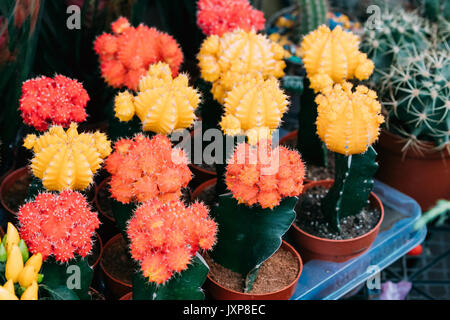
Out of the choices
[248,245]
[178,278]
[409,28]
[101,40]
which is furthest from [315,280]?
[409,28]

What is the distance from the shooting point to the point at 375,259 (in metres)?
1.86

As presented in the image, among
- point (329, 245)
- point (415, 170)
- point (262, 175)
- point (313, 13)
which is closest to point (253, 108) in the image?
point (262, 175)

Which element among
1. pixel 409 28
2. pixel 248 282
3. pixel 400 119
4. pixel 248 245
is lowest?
pixel 248 282

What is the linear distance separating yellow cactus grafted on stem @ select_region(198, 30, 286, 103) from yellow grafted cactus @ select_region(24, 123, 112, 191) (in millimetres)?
434

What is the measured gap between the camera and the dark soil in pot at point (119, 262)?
63.4 inches

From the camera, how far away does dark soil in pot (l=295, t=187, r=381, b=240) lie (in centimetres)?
176

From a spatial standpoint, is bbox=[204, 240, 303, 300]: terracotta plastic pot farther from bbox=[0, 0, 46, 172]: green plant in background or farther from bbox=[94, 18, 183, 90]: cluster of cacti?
bbox=[0, 0, 46, 172]: green plant in background

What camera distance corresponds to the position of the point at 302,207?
1857 mm

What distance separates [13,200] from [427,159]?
5.20ft

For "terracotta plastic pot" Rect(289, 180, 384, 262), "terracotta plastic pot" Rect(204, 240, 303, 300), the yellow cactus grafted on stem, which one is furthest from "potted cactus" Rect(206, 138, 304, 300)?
the yellow cactus grafted on stem

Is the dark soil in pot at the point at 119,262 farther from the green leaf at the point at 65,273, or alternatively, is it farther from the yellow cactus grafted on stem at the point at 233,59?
the yellow cactus grafted on stem at the point at 233,59

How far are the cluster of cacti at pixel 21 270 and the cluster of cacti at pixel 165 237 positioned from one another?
220mm

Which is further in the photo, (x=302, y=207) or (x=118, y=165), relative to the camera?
(x=302, y=207)

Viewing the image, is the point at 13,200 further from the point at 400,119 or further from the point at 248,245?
the point at 400,119
